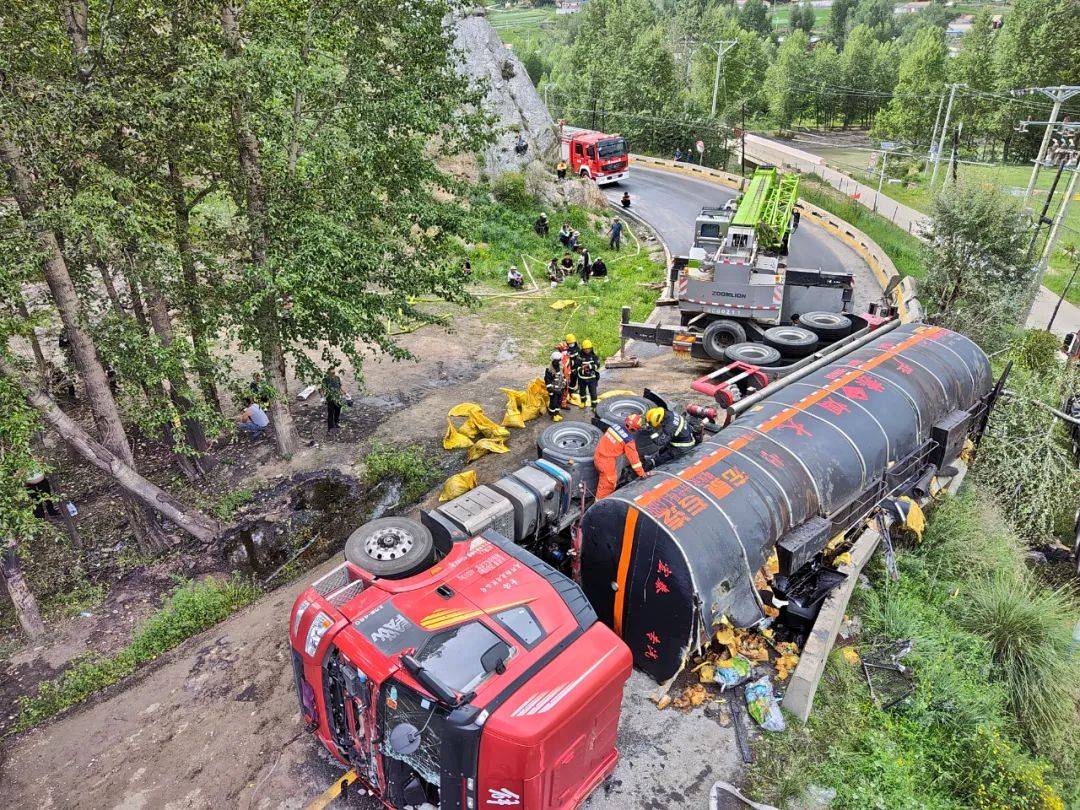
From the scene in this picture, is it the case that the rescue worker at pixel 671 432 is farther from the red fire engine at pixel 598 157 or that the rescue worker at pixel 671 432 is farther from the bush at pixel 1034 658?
the red fire engine at pixel 598 157

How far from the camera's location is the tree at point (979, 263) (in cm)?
1700

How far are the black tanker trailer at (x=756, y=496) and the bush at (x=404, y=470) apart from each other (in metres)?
4.70

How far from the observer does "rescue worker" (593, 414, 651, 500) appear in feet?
26.2

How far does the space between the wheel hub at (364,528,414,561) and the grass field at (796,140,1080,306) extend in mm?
25850

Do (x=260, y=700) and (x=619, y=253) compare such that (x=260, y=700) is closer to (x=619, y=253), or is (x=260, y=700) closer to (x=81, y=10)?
(x=81, y=10)

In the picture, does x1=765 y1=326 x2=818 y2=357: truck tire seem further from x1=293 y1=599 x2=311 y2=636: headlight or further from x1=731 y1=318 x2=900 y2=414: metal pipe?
x1=293 y1=599 x2=311 y2=636: headlight

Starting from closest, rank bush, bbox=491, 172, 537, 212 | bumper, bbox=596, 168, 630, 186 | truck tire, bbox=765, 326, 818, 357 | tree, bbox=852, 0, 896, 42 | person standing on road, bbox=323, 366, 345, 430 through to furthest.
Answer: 1. person standing on road, bbox=323, 366, 345, 430
2. truck tire, bbox=765, 326, 818, 357
3. bush, bbox=491, 172, 537, 212
4. bumper, bbox=596, 168, 630, 186
5. tree, bbox=852, 0, 896, 42

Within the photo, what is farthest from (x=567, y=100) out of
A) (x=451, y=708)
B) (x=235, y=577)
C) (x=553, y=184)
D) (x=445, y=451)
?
(x=451, y=708)

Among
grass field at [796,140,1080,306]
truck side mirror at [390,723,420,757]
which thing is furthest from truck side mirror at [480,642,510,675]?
grass field at [796,140,1080,306]

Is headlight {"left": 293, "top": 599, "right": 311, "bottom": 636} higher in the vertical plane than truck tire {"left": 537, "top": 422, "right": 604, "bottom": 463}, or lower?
higher

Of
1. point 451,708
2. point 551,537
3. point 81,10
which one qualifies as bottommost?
point 551,537

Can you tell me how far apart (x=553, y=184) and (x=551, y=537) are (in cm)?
2329

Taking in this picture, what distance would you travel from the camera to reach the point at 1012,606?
880 centimetres

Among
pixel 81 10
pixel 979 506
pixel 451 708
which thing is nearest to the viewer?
pixel 451 708
